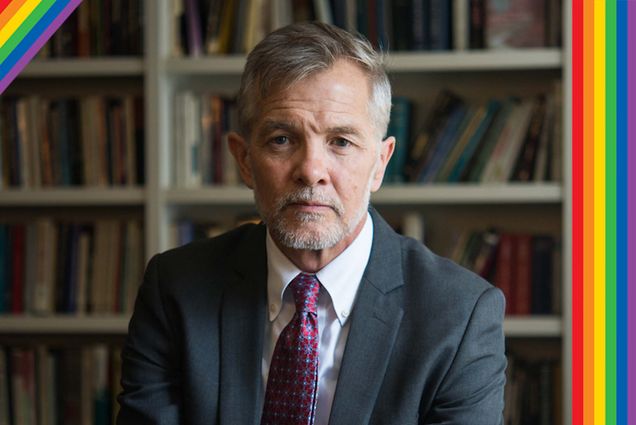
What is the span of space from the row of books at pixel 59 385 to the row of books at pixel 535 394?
1.23 metres

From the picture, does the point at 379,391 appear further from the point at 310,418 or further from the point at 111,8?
the point at 111,8

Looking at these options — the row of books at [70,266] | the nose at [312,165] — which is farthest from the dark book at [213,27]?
Answer: the nose at [312,165]

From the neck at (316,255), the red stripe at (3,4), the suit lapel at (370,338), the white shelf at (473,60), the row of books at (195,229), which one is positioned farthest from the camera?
the row of books at (195,229)

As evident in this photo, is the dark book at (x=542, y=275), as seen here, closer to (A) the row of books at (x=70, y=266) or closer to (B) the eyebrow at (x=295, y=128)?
(A) the row of books at (x=70, y=266)

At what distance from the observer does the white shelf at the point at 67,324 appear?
2744 millimetres

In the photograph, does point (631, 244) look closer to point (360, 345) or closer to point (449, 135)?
point (360, 345)

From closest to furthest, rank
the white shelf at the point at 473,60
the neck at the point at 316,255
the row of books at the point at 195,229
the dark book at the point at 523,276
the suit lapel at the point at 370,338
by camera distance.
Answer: the suit lapel at the point at 370,338
the neck at the point at 316,255
the white shelf at the point at 473,60
the dark book at the point at 523,276
the row of books at the point at 195,229

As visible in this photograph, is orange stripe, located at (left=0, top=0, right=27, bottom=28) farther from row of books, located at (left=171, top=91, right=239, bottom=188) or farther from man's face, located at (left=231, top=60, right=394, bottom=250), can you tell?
row of books, located at (left=171, top=91, right=239, bottom=188)

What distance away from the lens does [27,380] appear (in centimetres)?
282

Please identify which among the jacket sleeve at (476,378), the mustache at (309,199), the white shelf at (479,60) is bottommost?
the jacket sleeve at (476,378)

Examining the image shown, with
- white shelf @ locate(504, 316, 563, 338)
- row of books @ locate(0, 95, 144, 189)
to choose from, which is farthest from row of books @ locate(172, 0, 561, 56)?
white shelf @ locate(504, 316, 563, 338)

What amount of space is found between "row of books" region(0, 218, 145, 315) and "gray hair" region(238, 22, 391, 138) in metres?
1.41

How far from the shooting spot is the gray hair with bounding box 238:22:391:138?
1.39m

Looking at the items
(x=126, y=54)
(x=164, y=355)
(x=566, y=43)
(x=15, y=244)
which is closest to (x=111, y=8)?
(x=126, y=54)
